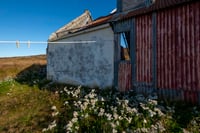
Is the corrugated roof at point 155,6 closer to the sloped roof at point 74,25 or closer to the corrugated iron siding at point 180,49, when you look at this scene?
the corrugated iron siding at point 180,49

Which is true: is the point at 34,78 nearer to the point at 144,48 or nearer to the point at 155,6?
the point at 144,48

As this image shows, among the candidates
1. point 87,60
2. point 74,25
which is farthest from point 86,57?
point 74,25

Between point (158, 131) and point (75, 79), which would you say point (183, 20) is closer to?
point (158, 131)

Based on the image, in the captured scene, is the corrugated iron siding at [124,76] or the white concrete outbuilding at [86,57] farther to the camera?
the white concrete outbuilding at [86,57]

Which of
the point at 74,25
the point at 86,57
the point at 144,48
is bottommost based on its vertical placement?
the point at 86,57

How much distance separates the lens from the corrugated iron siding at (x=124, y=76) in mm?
14062

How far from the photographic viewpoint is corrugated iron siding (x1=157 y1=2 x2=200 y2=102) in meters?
10.5

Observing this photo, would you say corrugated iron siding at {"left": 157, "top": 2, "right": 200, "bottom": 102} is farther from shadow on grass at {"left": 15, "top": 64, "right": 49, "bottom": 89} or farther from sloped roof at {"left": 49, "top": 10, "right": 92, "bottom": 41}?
sloped roof at {"left": 49, "top": 10, "right": 92, "bottom": 41}

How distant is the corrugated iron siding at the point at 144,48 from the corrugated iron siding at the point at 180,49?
0.62m

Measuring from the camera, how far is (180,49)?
11086 mm

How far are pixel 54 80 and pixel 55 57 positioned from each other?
1987 mm

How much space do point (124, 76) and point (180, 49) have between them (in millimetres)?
4052

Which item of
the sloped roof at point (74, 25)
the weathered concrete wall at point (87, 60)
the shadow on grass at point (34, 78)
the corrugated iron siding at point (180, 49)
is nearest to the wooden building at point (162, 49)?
the corrugated iron siding at point (180, 49)

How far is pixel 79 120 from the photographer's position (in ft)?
31.0
